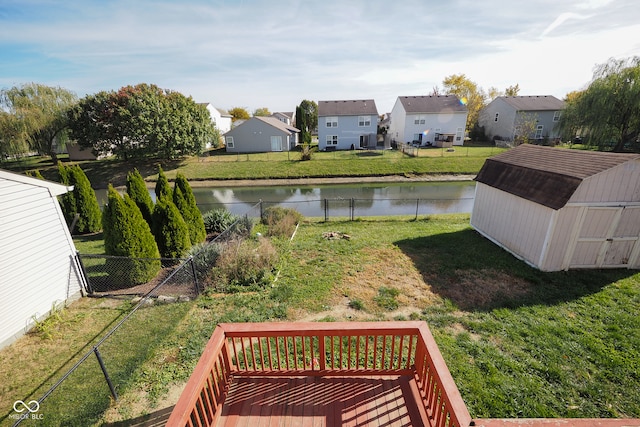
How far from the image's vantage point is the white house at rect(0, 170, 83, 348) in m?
6.01

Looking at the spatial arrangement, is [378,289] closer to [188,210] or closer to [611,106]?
[188,210]

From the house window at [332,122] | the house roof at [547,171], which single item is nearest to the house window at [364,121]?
the house window at [332,122]

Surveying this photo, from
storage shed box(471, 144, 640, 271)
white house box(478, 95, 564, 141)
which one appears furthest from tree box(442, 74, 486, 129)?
storage shed box(471, 144, 640, 271)

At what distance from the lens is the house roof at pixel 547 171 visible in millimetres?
7438

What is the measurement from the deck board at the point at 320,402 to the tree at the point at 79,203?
13.0 m

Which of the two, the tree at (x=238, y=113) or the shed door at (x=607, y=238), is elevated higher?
the tree at (x=238, y=113)

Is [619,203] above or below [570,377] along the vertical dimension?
above

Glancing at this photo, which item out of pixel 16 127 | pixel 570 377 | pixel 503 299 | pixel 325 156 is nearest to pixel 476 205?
pixel 503 299

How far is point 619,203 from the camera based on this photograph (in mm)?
7547

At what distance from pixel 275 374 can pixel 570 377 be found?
15.6 ft

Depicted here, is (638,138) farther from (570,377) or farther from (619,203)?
(570,377)

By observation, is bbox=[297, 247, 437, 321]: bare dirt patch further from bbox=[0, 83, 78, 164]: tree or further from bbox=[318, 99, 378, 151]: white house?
bbox=[0, 83, 78, 164]: tree

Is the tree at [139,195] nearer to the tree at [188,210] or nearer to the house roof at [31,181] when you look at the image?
the tree at [188,210]

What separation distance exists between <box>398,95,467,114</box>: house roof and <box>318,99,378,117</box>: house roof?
472 cm
